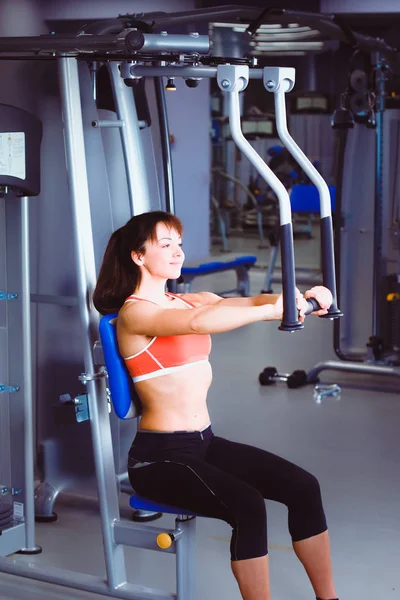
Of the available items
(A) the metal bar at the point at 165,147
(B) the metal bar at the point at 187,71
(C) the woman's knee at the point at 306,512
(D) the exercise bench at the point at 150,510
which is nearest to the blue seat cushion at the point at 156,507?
(D) the exercise bench at the point at 150,510

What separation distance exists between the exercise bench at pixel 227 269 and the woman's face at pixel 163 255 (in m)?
3.54

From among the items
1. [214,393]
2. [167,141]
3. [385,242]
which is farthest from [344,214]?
[167,141]

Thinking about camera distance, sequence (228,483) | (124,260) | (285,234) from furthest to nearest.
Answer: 1. (124,260)
2. (228,483)
3. (285,234)

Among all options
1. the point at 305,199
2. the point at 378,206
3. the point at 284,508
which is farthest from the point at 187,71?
the point at 305,199

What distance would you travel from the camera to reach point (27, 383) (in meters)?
2.91

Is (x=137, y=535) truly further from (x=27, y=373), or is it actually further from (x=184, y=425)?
(x=27, y=373)

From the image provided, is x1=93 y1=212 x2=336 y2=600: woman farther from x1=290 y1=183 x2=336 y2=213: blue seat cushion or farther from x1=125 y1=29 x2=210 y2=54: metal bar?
x1=290 y1=183 x2=336 y2=213: blue seat cushion

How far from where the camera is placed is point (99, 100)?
10.6 feet

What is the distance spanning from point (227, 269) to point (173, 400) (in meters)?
4.74

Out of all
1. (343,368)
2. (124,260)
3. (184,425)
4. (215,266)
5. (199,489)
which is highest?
(124,260)

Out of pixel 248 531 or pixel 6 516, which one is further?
pixel 6 516

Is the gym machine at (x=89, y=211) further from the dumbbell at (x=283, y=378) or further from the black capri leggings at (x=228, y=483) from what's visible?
the dumbbell at (x=283, y=378)

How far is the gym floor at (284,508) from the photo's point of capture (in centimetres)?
277

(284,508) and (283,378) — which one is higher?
(283,378)
